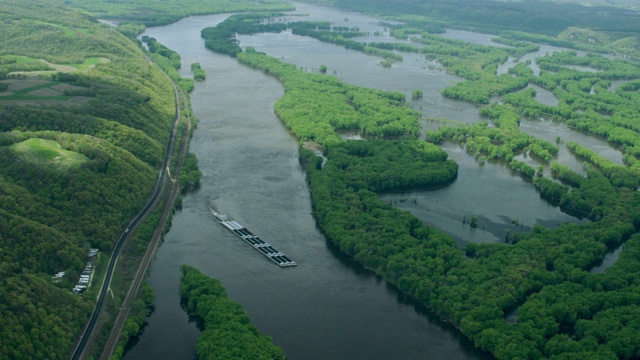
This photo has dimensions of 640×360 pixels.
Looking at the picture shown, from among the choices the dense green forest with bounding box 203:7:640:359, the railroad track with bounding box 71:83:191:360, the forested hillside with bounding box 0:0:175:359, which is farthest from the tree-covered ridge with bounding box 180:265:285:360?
the dense green forest with bounding box 203:7:640:359

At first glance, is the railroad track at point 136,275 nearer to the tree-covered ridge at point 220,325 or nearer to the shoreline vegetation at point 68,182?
the shoreline vegetation at point 68,182

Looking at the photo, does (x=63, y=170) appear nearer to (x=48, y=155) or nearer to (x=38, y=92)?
(x=48, y=155)

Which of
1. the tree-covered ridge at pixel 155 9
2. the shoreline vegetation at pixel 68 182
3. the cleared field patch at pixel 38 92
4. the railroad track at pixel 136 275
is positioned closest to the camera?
the shoreline vegetation at pixel 68 182

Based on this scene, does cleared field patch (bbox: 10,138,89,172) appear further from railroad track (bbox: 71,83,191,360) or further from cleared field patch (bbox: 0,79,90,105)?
cleared field patch (bbox: 0,79,90,105)

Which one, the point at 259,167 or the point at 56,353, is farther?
the point at 259,167

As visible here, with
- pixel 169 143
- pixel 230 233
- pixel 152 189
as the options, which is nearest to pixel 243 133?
pixel 169 143

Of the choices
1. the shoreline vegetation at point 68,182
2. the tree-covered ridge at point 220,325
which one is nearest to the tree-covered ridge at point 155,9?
the shoreline vegetation at point 68,182

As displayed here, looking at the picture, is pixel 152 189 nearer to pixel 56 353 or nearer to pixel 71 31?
pixel 56 353

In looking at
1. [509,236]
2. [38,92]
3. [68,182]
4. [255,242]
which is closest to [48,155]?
[68,182]
